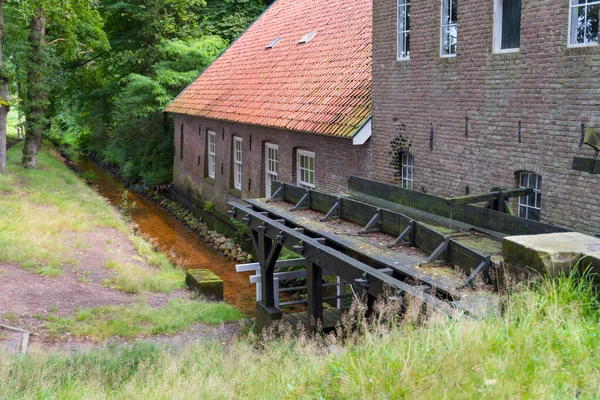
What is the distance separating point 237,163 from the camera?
75.8 ft

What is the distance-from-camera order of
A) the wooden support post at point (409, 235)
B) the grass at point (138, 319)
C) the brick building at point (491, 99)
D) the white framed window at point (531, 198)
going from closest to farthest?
the wooden support post at point (409, 235) → the brick building at point (491, 99) → the white framed window at point (531, 198) → the grass at point (138, 319)

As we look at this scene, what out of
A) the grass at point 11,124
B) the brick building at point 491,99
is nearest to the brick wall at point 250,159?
the brick building at point 491,99

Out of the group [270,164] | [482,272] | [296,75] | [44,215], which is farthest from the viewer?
[270,164]

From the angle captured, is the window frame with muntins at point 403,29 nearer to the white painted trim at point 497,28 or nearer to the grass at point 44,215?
the white painted trim at point 497,28

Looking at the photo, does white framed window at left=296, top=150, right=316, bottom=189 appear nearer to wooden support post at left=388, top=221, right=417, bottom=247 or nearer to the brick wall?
the brick wall

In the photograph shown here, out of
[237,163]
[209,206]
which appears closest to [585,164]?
[237,163]

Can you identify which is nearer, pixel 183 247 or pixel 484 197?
pixel 484 197

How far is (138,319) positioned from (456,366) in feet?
28.7

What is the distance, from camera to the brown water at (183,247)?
17.0 m

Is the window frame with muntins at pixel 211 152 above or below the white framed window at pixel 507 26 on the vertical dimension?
below

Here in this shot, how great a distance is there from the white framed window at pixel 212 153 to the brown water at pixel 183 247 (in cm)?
225

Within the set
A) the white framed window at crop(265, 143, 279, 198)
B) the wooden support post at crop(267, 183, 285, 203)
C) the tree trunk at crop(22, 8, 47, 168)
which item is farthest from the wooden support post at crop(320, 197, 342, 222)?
the tree trunk at crop(22, 8, 47, 168)

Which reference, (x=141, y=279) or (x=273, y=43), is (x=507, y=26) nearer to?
(x=141, y=279)

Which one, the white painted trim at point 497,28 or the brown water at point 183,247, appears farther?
the brown water at point 183,247
